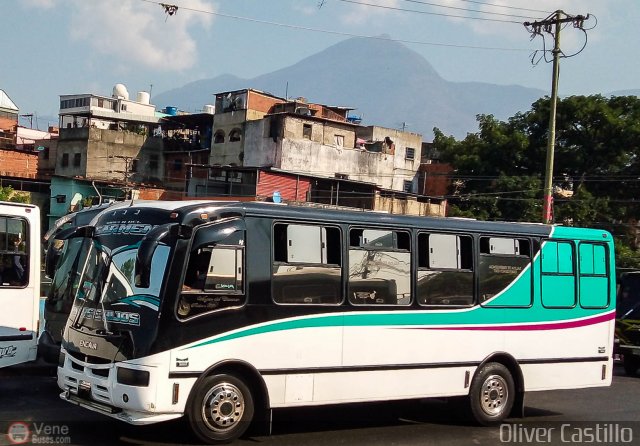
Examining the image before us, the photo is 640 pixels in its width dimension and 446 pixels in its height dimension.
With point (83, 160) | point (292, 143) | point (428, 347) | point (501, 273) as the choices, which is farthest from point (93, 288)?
point (83, 160)

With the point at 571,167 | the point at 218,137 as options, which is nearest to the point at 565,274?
the point at 571,167

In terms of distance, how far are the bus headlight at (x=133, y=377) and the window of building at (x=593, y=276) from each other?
6.69 m

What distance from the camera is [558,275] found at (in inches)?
422

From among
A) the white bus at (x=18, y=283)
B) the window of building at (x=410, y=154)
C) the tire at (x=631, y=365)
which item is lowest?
the tire at (x=631, y=365)

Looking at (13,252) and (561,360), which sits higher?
(13,252)

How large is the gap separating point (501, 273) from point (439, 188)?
4663 cm

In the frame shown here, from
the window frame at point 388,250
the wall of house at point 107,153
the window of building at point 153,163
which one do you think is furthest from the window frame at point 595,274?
the window of building at point 153,163

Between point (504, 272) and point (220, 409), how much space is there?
455 centimetres

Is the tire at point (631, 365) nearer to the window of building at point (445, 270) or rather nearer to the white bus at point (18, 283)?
the window of building at point (445, 270)

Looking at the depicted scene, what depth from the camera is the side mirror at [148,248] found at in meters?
6.90

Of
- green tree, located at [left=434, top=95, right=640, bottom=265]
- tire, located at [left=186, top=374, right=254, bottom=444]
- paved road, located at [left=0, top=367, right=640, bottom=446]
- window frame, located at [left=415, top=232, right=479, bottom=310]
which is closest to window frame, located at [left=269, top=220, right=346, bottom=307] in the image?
tire, located at [left=186, top=374, right=254, bottom=444]

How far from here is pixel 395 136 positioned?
5938cm

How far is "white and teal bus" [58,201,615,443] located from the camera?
7.45m

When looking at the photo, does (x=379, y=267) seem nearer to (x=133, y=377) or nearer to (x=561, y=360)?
(x=133, y=377)
